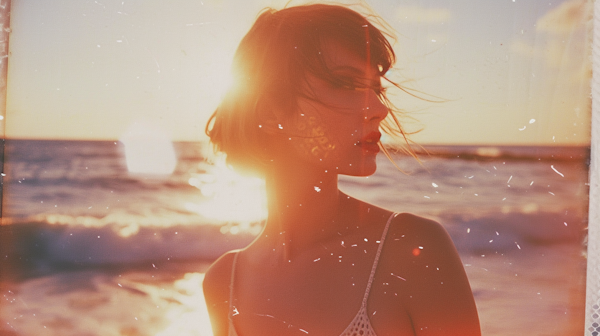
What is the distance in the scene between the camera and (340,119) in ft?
2.25

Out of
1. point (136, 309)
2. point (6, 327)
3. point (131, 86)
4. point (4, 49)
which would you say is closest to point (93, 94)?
point (131, 86)

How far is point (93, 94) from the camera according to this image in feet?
3.17

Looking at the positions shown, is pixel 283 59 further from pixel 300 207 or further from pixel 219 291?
pixel 219 291

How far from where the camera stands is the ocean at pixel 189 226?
0.92 meters

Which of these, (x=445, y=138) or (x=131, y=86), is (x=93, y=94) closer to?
(x=131, y=86)

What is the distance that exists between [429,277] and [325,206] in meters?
0.21

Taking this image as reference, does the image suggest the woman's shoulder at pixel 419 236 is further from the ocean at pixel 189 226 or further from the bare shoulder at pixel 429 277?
the ocean at pixel 189 226

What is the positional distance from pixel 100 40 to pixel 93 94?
0.43 ft

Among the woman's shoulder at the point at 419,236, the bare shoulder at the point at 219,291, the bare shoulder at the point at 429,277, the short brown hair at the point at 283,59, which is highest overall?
the short brown hair at the point at 283,59

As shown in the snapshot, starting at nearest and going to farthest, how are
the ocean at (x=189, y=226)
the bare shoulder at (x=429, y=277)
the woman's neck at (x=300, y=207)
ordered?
the bare shoulder at (x=429, y=277) < the woman's neck at (x=300, y=207) < the ocean at (x=189, y=226)

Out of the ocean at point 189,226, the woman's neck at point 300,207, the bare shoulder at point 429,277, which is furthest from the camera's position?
the ocean at point 189,226

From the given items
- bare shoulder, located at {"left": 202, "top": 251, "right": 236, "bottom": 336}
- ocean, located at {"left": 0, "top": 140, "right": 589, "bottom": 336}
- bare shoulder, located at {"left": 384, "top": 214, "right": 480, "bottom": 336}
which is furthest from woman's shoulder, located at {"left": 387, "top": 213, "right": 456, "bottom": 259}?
bare shoulder, located at {"left": 202, "top": 251, "right": 236, "bottom": 336}

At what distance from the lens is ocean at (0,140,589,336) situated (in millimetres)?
922

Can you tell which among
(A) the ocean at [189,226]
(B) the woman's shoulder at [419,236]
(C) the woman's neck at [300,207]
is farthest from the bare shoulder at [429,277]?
(A) the ocean at [189,226]
